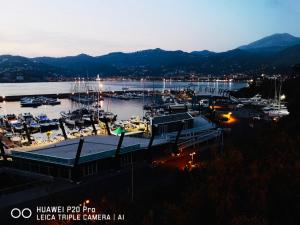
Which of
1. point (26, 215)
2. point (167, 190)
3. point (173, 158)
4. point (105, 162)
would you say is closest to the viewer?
point (26, 215)

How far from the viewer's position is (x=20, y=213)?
17.3 metres

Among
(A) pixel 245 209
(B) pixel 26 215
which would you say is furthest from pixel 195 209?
(B) pixel 26 215

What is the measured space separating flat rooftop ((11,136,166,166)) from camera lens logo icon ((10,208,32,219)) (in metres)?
5.08

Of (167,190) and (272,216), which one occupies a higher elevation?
(272,216)

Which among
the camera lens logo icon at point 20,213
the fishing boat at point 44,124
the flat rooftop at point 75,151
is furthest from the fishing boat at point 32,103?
the camera lens logo icon at point 20,213

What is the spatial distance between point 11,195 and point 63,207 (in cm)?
369

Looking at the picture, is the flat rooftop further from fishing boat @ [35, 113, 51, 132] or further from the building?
fishing boat @ [35, 113, 51, 132]

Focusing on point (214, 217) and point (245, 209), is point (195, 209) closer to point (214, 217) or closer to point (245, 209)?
point (214, 217)

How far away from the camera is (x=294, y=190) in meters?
13.1

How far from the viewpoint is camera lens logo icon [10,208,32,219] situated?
17078mm

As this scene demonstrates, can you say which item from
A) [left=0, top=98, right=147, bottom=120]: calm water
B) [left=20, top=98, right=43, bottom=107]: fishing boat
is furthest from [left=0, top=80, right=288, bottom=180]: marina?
[left=20, top=98, right=43, bottom=107]: fishing boat

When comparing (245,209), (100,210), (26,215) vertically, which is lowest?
(26,215)

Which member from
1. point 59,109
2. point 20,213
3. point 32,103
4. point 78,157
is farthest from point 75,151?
point 32,103

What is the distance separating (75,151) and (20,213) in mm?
7993
